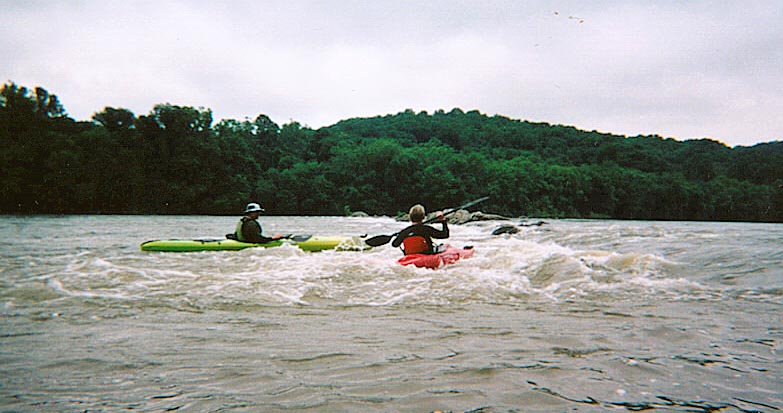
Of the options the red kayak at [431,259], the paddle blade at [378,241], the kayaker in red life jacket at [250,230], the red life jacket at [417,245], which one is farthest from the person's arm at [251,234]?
the red kayak at [431,259]

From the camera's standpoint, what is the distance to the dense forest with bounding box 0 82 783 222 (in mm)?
39031

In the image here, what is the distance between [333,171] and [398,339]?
56.0 m

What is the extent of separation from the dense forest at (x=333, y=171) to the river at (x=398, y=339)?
31.5 metres

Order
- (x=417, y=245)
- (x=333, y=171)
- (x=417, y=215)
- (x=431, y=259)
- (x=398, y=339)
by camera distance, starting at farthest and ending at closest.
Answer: (x=333, y=171), (x=417, y=215), (x=417, y=245), (x=431, y=259), (x=398, y=339)

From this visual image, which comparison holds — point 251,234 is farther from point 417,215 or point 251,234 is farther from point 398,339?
point 398,339

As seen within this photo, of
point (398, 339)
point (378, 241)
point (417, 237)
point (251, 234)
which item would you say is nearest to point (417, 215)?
point (417, 237)

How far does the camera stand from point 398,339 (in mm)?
3150

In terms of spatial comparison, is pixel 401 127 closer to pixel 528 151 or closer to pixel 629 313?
pixel 528 151

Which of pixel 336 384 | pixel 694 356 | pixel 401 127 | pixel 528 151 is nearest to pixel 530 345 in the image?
pixel 694 356

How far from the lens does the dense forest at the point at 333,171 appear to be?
39031 mm

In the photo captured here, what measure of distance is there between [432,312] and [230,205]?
45.8 m

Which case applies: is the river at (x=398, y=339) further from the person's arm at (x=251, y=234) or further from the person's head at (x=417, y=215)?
the person's arm at (x=251, y=234)

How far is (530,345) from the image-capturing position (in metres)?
2.95

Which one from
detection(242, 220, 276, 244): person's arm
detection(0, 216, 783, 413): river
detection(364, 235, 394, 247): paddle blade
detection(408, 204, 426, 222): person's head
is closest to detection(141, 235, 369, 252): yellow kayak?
detection(242, 220, 276, 244): person's arm
